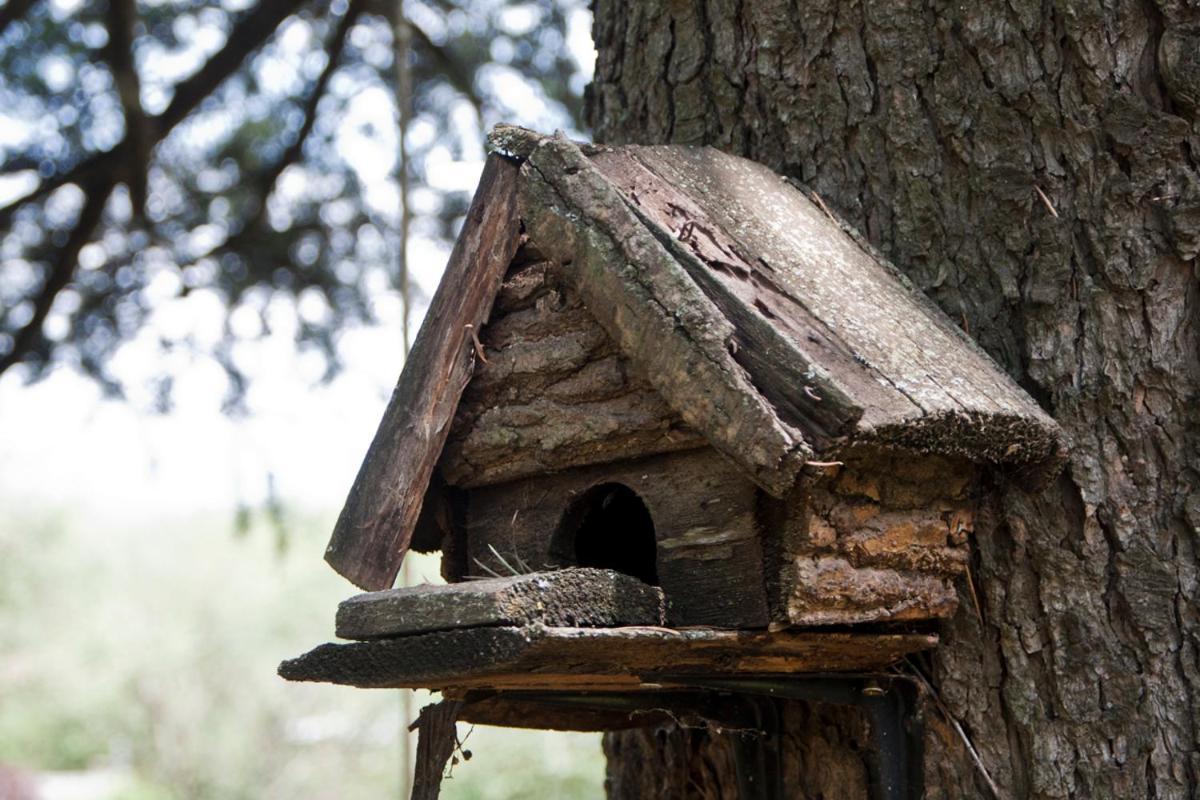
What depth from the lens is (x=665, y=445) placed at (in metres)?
1.76

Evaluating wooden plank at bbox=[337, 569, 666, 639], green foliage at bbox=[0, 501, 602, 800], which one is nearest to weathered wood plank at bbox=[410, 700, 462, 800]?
wooden plank at bbox=[337, 569, 666, 639]

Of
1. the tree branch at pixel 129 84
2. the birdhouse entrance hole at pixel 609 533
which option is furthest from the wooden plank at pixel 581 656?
the tree branch at pixel 129 84

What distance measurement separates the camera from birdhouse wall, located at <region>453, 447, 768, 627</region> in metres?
1.68

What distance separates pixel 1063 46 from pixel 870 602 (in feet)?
3.28

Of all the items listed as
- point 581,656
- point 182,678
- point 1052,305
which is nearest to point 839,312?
point 1052,305

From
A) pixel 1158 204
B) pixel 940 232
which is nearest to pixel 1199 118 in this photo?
pixel 1158 204

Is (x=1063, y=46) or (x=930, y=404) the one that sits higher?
(x=1063, y=46)

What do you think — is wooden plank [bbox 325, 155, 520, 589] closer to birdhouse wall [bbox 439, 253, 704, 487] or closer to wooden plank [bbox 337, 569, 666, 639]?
birdhouse wall [bbox 439, 253, 704, 487]

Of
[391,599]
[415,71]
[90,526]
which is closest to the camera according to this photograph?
[391,599]

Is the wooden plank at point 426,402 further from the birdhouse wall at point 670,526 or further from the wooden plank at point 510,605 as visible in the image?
the wooden plank at point 510,605

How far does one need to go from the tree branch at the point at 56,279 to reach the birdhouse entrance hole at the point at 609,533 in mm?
2950

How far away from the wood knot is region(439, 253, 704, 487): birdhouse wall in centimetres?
100

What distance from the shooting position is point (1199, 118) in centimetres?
200

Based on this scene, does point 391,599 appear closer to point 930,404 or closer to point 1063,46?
point 930,404
